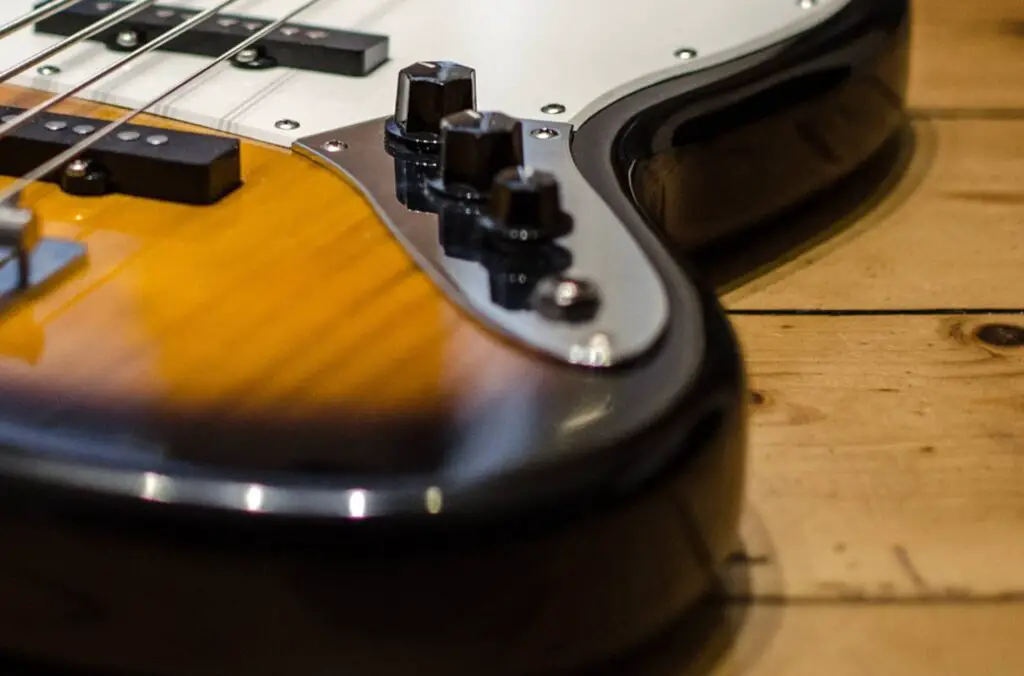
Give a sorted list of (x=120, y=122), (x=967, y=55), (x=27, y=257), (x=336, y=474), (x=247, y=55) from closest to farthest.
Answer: (x=336, y=474)
(x=27, y=257)
(x=120, y=122)
(x=247, y=55)
(x=967, y=55)

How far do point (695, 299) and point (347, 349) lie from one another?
5.1 inches

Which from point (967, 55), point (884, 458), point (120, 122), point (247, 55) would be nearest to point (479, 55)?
point (247, 55)

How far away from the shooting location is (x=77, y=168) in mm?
532

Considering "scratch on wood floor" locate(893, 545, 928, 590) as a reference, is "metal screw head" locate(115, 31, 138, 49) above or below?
above

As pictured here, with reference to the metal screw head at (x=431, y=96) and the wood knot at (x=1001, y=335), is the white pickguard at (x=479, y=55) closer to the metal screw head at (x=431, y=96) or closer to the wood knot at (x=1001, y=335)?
the metal screw head at (x=431, y=96)

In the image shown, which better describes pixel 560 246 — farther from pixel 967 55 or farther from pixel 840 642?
pixel 967 55

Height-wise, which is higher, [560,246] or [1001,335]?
[560,246]

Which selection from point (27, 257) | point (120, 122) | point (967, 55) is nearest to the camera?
point (27, 257)

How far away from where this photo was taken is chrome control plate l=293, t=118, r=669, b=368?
42cm

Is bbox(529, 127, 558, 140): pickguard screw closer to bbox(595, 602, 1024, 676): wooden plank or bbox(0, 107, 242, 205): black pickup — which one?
bbox(0, 107, 242, 205): black pickup

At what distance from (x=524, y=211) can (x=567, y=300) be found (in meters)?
0.06

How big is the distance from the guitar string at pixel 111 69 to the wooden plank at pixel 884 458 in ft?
1.12

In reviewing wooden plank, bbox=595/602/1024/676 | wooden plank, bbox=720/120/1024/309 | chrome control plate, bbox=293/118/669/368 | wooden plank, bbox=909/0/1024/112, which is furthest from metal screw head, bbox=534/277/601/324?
wooden plank, bbox=909/0/1024/112

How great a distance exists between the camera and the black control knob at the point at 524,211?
1.56 feet
